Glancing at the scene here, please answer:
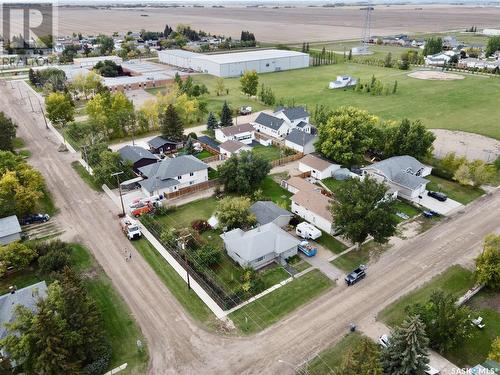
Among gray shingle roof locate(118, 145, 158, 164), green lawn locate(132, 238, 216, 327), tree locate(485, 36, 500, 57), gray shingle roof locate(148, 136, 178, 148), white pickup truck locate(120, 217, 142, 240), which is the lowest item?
green lawn locate(132, 238, 216, 327)

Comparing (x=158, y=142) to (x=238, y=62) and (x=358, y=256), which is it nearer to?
(x=358, y=256)

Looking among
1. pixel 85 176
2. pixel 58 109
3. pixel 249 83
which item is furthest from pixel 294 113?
pixel 58 109

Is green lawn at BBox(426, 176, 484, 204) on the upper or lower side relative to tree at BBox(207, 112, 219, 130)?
lower

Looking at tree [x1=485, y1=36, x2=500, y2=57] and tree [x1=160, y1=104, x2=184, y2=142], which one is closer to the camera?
tree [x1=160, y1=104, x2=184, y2=142]

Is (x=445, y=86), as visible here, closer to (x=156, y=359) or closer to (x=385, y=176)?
(x=385, y=176)

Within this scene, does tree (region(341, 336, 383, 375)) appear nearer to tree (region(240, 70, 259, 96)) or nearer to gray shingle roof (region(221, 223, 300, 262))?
gray shingle roof (region(221, 223, 300, 262))

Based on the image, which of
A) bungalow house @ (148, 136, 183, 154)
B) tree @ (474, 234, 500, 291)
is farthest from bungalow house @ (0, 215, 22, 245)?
tree @ (474, 234, 500, 291)
